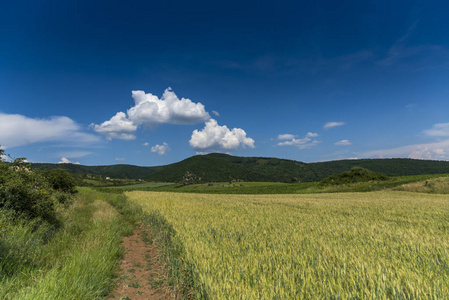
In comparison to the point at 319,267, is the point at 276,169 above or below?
above

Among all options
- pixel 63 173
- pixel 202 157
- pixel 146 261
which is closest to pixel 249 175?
pixel 202 157

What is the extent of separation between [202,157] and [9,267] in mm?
153655

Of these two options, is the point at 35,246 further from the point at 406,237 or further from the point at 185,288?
the point at 406,237

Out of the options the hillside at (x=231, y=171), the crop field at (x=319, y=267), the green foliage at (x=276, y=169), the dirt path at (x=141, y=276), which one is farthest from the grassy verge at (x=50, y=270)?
the hillside at (x=231, y=171)

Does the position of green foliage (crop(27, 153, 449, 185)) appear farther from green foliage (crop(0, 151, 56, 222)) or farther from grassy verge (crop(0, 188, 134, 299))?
grassy verge (crop(0, 188, 134, 299))

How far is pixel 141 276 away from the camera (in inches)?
225

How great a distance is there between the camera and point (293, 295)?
83.6 inches

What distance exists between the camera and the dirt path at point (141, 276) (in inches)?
184

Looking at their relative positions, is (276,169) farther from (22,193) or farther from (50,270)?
(50,270)

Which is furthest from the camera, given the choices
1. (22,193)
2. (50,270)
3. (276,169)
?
(276,169)

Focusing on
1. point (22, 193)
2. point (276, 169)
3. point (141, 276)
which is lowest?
point (141, 276)

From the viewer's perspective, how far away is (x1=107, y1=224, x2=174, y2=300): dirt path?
15.4 ft

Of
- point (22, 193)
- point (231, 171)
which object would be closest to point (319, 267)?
point (22, 193)

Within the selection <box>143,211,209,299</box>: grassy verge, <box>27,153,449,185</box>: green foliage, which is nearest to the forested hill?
<box>27,153,449,185</box>: green foliage
